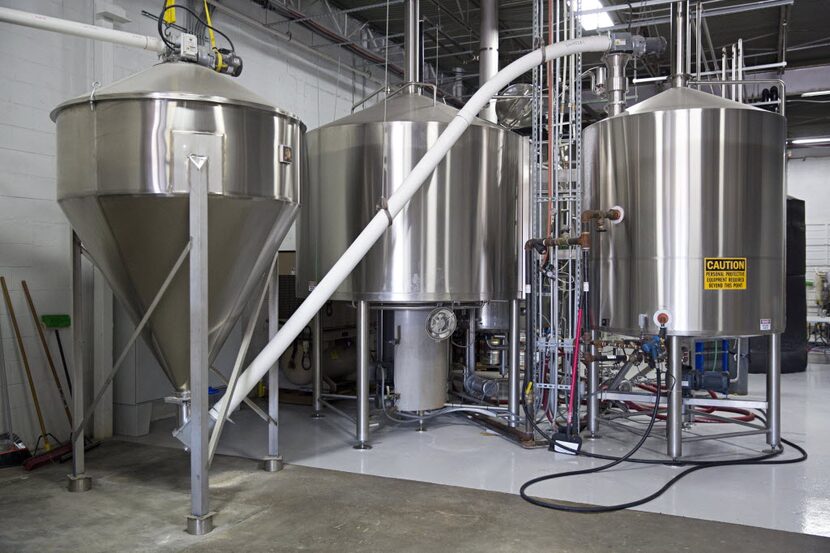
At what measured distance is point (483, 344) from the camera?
24.4 feet

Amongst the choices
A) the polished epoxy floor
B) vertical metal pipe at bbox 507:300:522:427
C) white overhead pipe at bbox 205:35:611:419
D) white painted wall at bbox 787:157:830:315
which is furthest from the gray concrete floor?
white painted wall at bbox 787:157:830:315

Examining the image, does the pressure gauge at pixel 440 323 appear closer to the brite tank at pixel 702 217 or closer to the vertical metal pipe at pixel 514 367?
the vertical metal pipe at pixel 514 367

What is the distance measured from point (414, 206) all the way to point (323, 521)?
7.35 feet

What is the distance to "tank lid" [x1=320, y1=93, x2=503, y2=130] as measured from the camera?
15.8 feet

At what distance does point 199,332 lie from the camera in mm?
3188

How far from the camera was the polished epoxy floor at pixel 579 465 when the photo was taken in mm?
3486

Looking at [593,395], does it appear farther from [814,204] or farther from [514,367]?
[814,204]

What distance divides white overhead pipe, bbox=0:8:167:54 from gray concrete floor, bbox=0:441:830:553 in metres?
2.46

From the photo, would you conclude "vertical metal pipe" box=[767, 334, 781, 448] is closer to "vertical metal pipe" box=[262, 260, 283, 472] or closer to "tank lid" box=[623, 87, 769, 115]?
"tank lid" box=[623, 87, 769, 115]

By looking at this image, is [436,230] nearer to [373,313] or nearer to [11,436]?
[373,313]

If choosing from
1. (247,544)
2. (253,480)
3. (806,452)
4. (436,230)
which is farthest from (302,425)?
(806,452)

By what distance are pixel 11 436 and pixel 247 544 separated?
215 centimetres

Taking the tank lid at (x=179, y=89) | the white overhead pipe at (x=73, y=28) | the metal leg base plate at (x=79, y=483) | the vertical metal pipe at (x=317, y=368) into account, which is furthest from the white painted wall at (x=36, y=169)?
the vertical metal pipe at (x=317, y=368)

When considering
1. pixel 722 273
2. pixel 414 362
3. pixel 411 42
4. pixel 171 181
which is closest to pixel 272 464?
pixel 414 362
